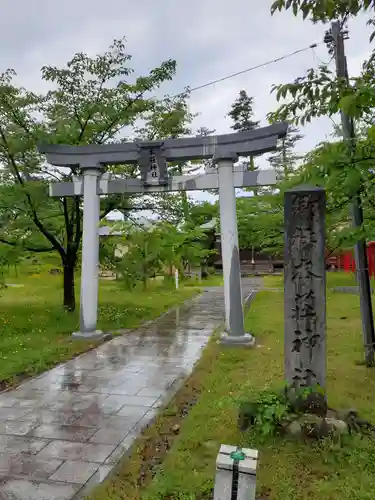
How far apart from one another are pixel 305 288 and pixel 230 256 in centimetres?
475

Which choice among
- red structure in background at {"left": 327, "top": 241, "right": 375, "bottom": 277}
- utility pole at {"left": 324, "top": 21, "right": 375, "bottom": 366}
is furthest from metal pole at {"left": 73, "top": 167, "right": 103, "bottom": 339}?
red structure in background at {"left": 327, "top": 241, "right": 375, "bottom": 277}

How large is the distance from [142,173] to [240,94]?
33.0 metres

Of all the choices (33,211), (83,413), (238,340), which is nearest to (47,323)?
(33,211)

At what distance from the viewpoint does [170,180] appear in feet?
32.8

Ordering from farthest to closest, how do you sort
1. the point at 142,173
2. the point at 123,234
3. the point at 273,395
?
the point at 123,234
the point at 142,173
the point at 273,395

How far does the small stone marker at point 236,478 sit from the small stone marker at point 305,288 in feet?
6.51

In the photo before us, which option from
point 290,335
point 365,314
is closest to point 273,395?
point 290,335

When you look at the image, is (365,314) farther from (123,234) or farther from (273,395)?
(123,234)

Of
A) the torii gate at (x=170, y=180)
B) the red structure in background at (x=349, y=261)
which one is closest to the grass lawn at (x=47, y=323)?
the torii gate at (x=170, y=180)

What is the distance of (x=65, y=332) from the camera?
1029cm

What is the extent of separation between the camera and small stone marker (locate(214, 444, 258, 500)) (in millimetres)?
2695

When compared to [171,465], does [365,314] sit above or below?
above

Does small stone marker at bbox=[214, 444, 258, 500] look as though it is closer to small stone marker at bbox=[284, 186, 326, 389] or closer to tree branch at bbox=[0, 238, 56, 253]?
small stone marker at bbox=[284, 186, 326, 389]

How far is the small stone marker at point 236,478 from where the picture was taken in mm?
2695
